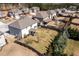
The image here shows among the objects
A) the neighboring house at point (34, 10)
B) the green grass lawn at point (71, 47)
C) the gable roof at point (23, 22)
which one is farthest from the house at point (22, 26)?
the green grass lawn at point (71, 47)

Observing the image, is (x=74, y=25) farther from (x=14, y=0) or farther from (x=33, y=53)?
(x=14, y=0)

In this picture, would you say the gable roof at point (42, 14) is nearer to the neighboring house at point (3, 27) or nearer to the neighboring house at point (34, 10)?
the neighboring house at point (34, 10)

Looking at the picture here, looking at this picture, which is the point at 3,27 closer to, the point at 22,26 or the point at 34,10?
the point at 22,26

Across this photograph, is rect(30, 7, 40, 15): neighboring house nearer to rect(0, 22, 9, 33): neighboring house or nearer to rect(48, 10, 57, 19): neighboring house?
rect(48, 10, 57, 19): neighboring house

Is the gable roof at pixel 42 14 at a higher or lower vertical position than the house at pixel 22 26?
higher

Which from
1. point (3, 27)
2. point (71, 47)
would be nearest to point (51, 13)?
point (71, 47)

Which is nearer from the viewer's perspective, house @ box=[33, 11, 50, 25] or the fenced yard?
the fenced yard

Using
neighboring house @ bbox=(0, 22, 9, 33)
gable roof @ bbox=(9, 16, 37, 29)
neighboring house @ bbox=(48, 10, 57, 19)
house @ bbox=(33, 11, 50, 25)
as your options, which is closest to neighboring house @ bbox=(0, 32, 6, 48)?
neighboring house @ bbox=(0, 22, 9, 33)

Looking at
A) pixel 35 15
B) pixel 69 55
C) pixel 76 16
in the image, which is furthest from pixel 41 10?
pixel 69 55
